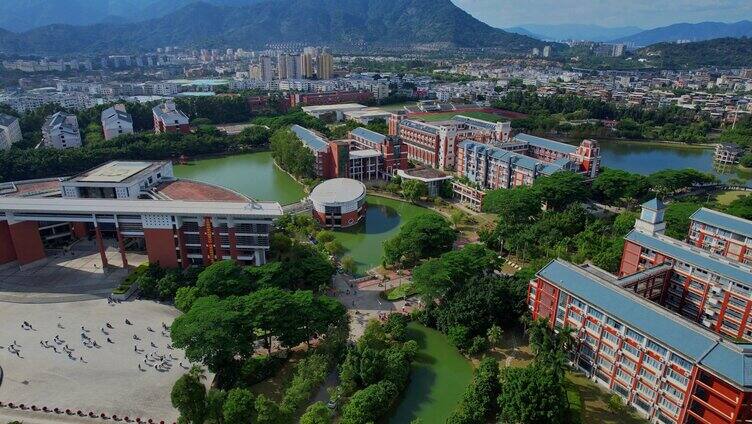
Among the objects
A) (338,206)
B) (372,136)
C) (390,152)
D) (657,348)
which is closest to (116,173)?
(338,206)

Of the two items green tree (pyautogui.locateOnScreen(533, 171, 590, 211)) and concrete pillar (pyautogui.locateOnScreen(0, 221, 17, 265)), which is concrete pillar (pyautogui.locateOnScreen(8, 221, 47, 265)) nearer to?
concrete pillar (pyautogui.locateOnScreen(0, 221, 17, 265))

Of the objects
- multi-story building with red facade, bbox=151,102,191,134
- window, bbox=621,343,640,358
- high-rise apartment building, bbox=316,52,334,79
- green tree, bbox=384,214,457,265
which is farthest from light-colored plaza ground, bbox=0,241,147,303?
high-rise apartment building, bbox=316,52,334,79

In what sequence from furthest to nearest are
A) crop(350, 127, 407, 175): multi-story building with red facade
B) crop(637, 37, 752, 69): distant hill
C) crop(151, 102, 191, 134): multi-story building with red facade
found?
crop(637, 37, 752, 69): distant hill
crop(151, 102, 191, 134): multi-story building with red facade
crop(350, 127, 407, 175): multi-story building with red facade

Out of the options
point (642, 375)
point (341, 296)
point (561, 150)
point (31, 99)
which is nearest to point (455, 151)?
point (561, 150)

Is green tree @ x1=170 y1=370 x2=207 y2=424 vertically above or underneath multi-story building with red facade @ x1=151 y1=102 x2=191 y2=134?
underneath

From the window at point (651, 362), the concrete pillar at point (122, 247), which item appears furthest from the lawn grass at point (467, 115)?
the window at point (651, 362)

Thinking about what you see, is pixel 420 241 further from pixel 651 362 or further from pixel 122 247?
pixel 122 247

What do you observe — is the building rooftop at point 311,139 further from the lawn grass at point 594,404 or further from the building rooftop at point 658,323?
the lawn grass at point 594,404
